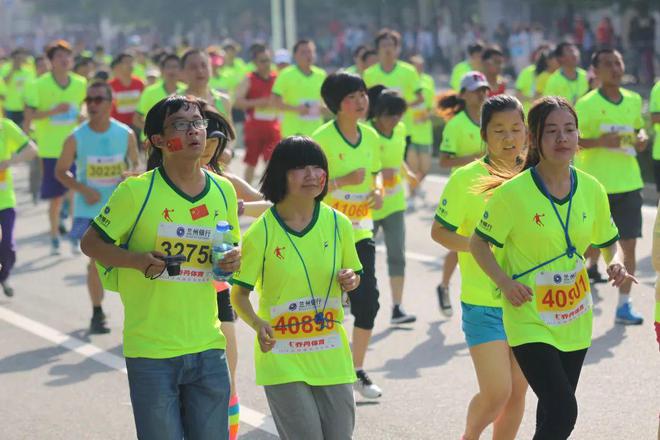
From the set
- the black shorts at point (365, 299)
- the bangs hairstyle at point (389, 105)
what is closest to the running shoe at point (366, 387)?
the black shorts at point (365, 299)

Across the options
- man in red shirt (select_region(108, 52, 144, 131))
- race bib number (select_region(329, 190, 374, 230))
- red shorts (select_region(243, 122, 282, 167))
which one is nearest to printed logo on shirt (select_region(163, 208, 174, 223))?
race bib number (select_region(329, 190, 374, 230))

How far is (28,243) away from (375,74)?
420 centimetres

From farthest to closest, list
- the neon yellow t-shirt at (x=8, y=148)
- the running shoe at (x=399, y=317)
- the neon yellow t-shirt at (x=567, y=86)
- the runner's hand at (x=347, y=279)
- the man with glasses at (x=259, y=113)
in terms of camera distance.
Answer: the man with glasses at (x=259, y=113), the neon yellow t-shirt at (x=567, y=86), the neon yellow t-shirt at (x=8, y=148), the running shoe at (x=399, y=317), the runner's hand at (x=347, y=279)

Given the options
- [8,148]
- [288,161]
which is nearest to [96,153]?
[8,148]

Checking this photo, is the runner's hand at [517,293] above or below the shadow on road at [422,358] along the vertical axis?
above

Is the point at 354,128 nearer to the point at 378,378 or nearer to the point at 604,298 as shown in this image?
the point at 378,378

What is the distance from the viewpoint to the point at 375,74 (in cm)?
1563

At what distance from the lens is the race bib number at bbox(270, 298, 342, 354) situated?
5.54 meters

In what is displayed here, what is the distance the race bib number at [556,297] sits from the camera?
219 inches

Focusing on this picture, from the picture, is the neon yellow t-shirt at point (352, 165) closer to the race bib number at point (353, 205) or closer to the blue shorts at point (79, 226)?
the race bib number at point (353, 205)

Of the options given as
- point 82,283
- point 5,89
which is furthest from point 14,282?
point 5,89

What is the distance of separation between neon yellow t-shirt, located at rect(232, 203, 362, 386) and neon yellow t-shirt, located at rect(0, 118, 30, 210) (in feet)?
18.0

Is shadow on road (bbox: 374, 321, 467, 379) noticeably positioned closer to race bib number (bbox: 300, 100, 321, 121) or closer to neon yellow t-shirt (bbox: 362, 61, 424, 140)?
race bib number (bbox: 300, 100, 321, 121)

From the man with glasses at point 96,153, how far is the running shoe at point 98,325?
0.66 m
